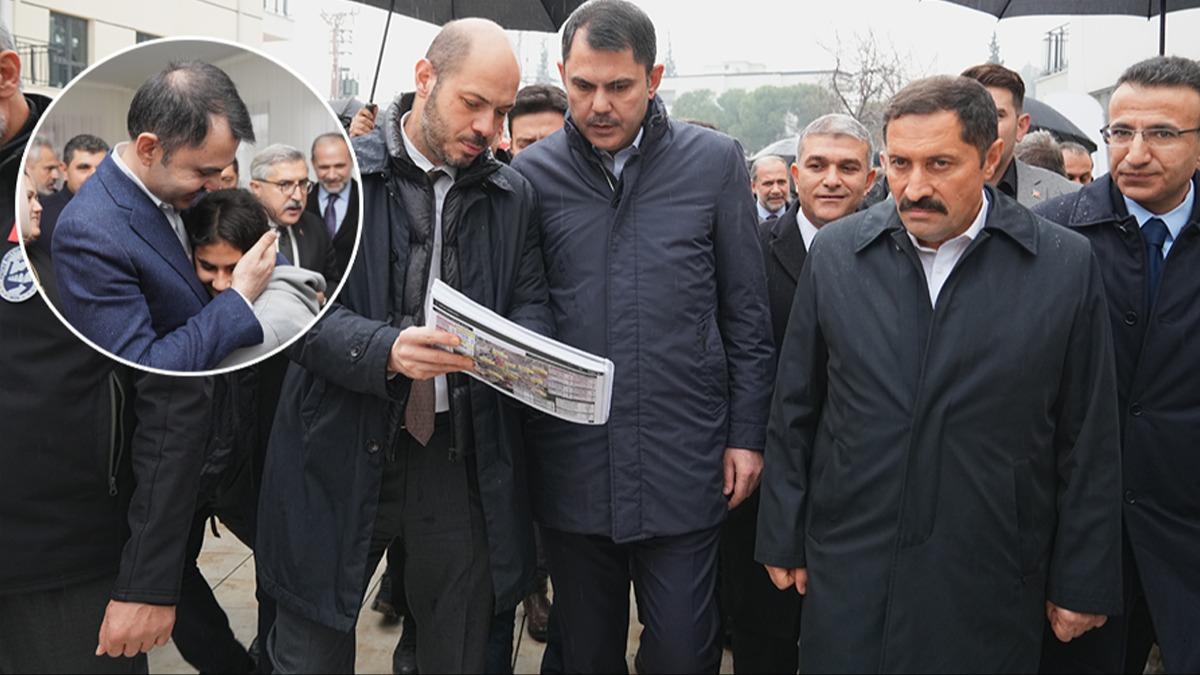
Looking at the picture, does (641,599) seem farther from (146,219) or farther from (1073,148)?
(1073,148)

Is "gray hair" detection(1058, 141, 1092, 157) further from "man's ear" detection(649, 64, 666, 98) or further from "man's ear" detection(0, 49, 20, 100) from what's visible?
"man's ear" detection(0, 49, 20, 100)

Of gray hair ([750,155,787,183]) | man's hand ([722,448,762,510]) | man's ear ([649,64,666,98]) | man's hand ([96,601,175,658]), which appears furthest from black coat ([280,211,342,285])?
gray hair ([750,155,787,183])

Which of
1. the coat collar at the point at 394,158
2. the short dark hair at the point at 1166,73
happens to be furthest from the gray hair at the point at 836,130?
the coat collar at the point at 394,158

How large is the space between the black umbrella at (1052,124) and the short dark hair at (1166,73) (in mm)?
4506

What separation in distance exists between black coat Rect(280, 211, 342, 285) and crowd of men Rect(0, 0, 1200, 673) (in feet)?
0.09

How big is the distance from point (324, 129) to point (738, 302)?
1388 millimetres

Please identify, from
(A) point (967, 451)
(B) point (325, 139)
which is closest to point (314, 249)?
(B) point (325, 139)

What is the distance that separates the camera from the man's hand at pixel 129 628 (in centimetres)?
256

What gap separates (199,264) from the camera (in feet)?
6.45

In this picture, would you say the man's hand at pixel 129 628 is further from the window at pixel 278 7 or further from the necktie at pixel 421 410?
the window at pixel 278 7

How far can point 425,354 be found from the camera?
7.98 ft

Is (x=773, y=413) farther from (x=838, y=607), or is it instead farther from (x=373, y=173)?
(x=373, y=173)

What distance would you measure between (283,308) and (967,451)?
157cm

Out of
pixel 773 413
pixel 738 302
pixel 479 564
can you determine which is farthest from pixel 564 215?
pixel 479 564
